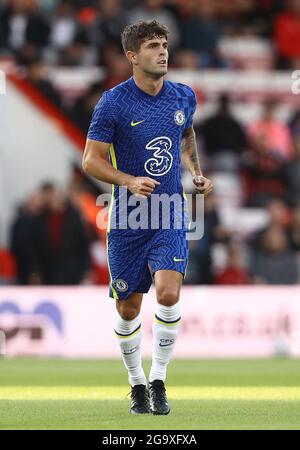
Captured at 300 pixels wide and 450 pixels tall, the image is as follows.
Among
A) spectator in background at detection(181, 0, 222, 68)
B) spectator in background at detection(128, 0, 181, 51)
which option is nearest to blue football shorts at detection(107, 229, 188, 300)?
spectator in background at detection(181, 0, 222, 68)

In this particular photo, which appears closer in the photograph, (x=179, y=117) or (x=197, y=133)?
(x=179, y=117)

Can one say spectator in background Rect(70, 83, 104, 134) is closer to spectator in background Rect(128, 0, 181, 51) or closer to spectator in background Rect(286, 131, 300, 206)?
spectator in background Rect(128, 0, 181, 51)

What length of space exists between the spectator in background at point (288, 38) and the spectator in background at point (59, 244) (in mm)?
4901

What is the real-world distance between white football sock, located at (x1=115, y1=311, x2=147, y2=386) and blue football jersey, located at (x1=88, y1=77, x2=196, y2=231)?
27.5 inches

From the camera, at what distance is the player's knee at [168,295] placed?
8.65 m

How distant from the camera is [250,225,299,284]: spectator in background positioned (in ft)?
54.2

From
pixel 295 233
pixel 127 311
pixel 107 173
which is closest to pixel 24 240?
pixel 295 233

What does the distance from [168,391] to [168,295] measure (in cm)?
234

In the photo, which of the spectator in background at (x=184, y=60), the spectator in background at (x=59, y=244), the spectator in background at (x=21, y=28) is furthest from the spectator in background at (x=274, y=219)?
the spectator in background at (x=21, y=28)

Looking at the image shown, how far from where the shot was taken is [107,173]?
28.5 ft

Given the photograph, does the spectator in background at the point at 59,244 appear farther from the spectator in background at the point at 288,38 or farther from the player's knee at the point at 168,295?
the player's knee at the point at 168,295

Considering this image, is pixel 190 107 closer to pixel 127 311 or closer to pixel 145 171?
pixel 145 171
